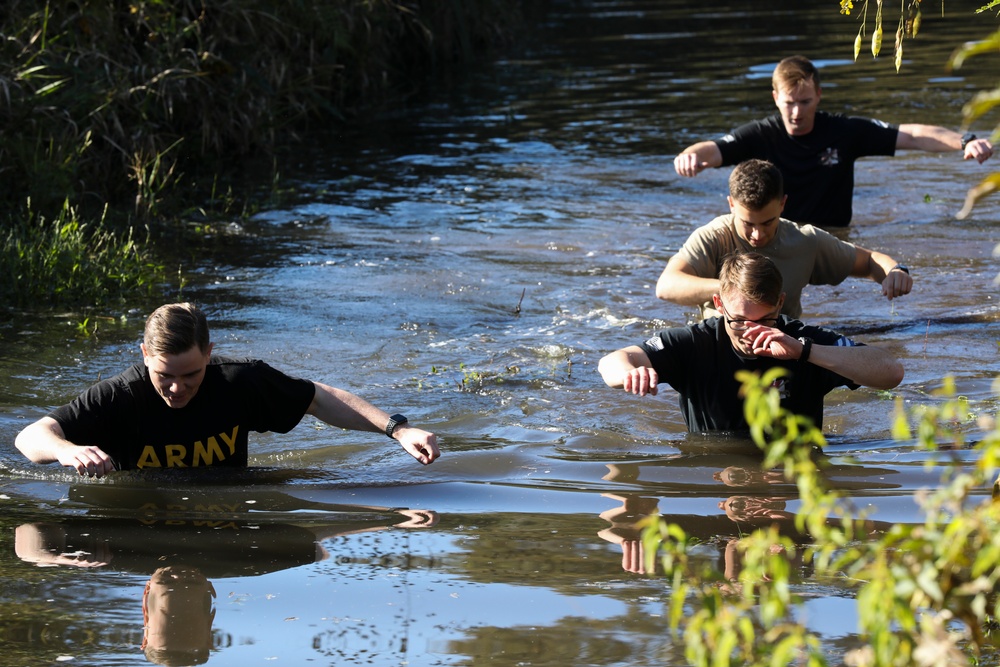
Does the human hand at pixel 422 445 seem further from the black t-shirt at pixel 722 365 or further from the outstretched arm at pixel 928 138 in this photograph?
the outstretched arm at pixel 928 138

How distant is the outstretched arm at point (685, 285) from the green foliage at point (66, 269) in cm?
397

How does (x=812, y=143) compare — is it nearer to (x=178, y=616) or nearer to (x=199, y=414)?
(x=199, y=414)

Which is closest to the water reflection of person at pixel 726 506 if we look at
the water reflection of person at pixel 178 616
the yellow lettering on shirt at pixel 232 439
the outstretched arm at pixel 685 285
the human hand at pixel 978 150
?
the outstretched arm at pixel 685 285

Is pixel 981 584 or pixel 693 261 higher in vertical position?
pixel 693 261

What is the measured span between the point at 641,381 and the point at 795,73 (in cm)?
444

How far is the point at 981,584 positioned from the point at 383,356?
20.9ft

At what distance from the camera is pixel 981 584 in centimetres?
226

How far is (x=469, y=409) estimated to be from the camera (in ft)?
24.1

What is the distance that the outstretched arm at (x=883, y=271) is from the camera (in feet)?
22.7

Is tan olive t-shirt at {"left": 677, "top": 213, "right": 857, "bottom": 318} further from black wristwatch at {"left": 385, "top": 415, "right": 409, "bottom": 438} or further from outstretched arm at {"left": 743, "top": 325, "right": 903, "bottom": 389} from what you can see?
black wristwatch at {"left": 385, "top": 415, "right": 409, "bottom": 438}

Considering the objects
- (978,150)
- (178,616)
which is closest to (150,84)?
(978,150)

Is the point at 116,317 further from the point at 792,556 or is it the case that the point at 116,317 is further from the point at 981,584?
the point at 981,584

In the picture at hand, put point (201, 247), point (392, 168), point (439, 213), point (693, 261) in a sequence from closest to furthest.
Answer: point (693, 261), point (201, 247), point (439, 213), point (392, 168)

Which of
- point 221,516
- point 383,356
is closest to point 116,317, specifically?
point 383,356
